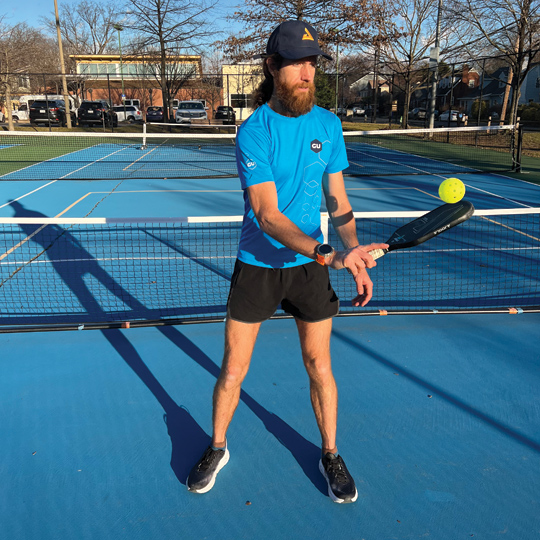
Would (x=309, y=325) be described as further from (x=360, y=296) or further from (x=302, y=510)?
(x=302, y=510)

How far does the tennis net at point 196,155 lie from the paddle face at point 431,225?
10.3 m

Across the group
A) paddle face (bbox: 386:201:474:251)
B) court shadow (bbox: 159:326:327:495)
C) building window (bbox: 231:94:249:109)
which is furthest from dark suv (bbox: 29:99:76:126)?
paddle face (bbox: 386:201:474:251)

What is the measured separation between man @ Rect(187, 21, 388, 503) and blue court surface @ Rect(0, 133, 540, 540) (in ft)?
0.72

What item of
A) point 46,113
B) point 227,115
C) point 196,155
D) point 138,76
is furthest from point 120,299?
point 138,76

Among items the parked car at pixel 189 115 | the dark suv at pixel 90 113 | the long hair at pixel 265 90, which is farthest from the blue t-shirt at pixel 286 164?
the dark suv at pixel 90 113

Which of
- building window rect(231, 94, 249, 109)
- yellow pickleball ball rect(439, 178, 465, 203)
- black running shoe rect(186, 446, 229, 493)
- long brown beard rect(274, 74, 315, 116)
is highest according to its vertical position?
building window rect(231, 94, 249, 109)

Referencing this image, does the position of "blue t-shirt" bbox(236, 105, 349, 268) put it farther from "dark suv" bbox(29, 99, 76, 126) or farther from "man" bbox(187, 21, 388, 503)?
"dark suv" bbox(29, 99, 76, 126)

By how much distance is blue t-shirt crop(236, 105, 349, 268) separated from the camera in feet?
7.39

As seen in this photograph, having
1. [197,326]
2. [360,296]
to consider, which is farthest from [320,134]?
[197,326]

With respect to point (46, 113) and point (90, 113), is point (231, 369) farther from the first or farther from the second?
point (46, 113)

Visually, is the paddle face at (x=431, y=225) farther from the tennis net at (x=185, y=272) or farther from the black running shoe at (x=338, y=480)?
the tennis net at (x=185, y=272)

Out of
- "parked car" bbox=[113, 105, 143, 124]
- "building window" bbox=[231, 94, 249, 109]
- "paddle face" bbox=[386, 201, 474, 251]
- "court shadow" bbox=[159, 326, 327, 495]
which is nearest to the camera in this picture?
"paddle face" bbox=[386, 201, 474, 251]

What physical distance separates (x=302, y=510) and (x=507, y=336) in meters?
2.84

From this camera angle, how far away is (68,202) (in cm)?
1169
